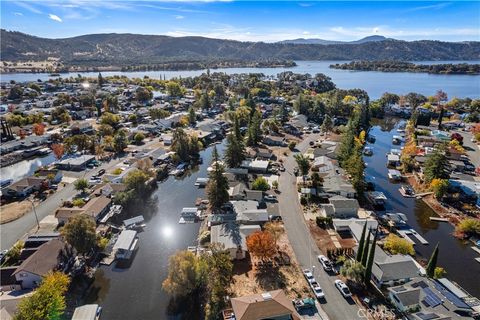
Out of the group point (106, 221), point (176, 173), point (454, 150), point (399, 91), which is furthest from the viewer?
point (399, 91)

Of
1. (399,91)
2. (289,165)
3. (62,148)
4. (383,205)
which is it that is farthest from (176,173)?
(399,91)

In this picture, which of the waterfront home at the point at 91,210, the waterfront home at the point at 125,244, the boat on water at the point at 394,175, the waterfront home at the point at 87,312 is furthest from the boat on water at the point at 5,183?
the boat on water at the point at 394,175

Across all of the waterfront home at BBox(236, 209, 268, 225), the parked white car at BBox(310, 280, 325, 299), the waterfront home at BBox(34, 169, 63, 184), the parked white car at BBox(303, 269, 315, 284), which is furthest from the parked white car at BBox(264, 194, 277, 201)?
the waterfront home at BBox(34, 169, 63, 184)

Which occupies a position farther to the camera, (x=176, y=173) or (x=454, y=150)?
(x=454, y=150)

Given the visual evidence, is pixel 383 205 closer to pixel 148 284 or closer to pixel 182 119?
pixel 148 284

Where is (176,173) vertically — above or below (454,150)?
below

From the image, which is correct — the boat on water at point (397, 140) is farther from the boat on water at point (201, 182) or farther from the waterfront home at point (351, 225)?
the boat on water at point (201, 182)
